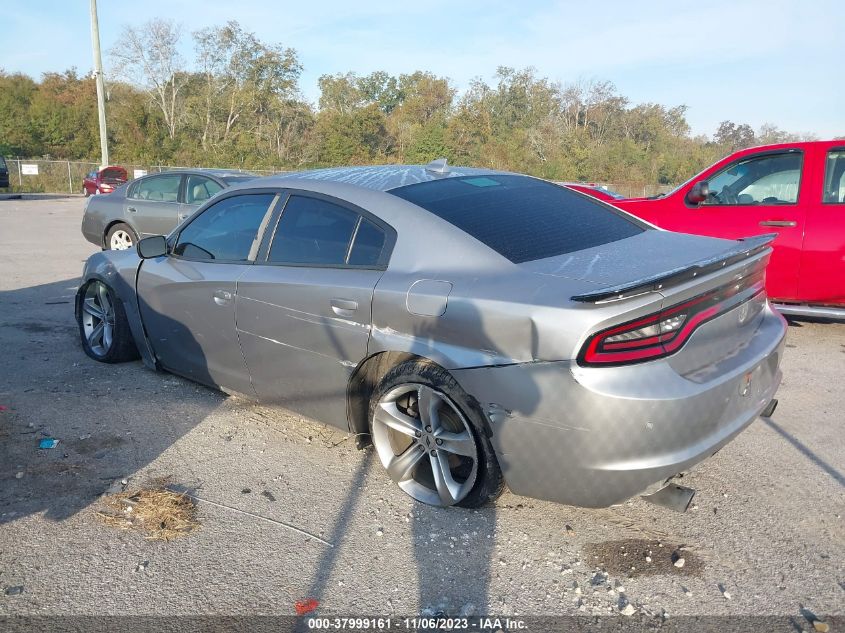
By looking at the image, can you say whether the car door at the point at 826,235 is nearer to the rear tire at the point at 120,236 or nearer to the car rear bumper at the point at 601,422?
the car rear bumper at the point at 601,422

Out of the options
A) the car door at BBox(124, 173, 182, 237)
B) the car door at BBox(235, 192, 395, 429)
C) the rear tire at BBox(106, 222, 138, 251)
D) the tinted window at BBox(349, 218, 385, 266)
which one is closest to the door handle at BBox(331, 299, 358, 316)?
the car door at BBox(235, 192, 395, 429)

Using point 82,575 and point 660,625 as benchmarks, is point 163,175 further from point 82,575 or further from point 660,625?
point 660,625

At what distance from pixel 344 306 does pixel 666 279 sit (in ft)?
5.09

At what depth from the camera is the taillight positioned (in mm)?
2693

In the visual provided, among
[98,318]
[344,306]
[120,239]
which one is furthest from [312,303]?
[120,239]

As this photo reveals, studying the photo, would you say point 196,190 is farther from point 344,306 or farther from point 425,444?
point 425,444

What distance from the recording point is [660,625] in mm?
2506

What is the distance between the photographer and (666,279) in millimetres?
2754

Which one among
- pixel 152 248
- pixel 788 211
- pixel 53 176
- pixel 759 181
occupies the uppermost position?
pixel 759 181

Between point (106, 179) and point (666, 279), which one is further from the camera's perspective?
point (106, 179)

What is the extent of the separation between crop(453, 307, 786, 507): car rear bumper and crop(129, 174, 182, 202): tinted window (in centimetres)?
914

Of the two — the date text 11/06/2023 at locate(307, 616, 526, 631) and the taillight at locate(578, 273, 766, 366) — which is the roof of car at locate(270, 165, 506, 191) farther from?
the date text 11/06/2023 at locate(307, 616, 526, 631)

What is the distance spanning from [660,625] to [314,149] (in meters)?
46.5

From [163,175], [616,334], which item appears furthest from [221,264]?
[163,175]
